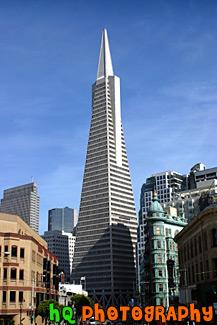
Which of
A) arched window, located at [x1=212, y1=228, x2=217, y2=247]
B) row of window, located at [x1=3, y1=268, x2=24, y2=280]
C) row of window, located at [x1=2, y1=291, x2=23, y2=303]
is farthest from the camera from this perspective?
row of window, located at [x1=3, y1=268, x2=24, y2=280]

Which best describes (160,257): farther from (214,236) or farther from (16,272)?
(214,236)

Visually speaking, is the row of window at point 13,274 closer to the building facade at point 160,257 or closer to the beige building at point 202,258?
the beige building at point 202,258

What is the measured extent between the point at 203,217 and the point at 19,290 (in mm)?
34154

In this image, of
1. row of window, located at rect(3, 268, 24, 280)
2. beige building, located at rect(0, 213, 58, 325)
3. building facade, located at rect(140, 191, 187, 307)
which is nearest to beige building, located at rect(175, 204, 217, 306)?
beige building, located at rect(0, 213, 58, 325)

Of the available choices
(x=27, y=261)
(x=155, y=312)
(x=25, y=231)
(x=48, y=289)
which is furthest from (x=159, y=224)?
(x=155, y=312)

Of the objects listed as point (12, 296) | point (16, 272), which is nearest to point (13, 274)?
point (16, 272)

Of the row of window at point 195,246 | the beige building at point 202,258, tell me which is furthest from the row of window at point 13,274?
the row of window at point 195,246

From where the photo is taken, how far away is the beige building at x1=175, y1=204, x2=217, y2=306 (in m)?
56.0

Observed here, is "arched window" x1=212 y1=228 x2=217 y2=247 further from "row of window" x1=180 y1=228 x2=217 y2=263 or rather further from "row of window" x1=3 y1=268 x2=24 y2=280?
"row of window" x1=3 y1=268 x2=24 y2=280

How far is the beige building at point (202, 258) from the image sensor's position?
184ft

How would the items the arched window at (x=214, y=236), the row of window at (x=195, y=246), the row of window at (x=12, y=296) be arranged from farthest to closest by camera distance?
1. the row of window at (x=12, y=296)
2. the row of window at (x=195, y=246)
3. the arched window at (x=214, y=236)

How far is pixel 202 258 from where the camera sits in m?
60.7

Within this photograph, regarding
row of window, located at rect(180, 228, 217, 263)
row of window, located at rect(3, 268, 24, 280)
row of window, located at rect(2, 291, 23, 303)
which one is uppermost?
row of window, located at rect(180, 228, 217, 263)

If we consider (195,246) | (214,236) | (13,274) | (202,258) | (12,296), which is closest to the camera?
(214,236)
